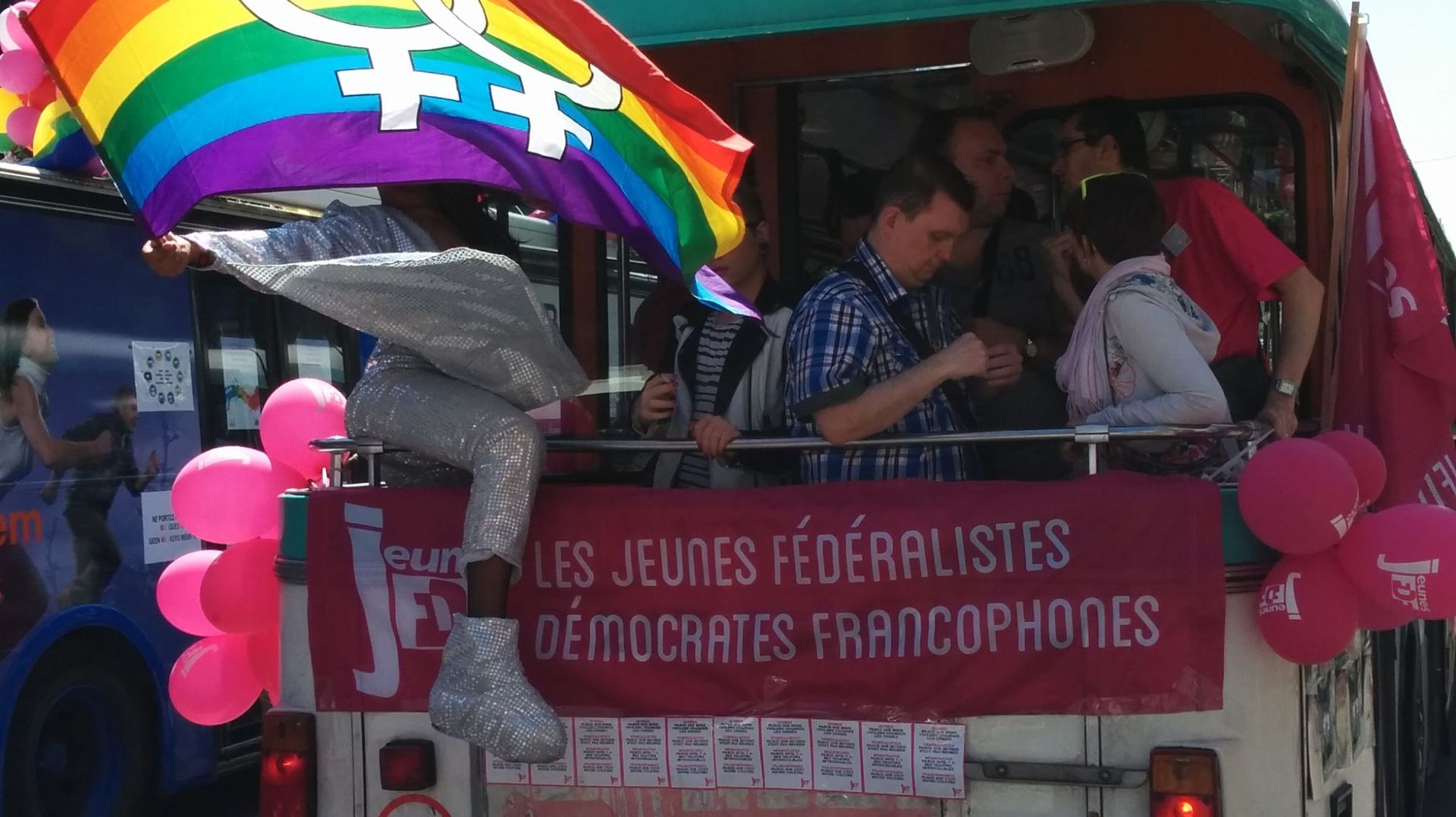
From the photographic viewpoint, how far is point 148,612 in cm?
749

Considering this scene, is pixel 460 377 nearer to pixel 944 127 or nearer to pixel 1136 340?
pixel 1136 340

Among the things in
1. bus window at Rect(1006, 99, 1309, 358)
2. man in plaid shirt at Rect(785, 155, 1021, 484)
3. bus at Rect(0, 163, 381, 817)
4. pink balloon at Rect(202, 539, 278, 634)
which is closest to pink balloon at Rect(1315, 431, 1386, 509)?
man in plaid shirt at Rect(785, 155, 1021, 484)

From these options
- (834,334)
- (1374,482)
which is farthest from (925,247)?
(1374,482)

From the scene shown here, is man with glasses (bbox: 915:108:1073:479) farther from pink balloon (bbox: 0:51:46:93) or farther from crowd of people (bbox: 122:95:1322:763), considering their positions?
pink balloon (bbox: 0:51:46:93)

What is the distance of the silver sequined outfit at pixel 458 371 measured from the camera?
3197 millimetres

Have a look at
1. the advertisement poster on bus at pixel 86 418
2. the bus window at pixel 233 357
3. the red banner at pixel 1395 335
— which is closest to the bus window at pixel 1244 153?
the red banner at pixel 1395 335

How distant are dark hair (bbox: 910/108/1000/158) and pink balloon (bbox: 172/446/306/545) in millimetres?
2155

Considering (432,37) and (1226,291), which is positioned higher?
(432,37)

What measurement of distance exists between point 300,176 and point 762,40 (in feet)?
7.65

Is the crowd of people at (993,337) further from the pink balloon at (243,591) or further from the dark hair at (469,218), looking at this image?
the pink balloon at (243,591)

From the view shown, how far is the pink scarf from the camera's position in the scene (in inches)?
144

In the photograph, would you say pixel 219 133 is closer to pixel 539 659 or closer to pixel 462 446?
pixel 462 446

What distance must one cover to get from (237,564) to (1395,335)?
9.70 ft

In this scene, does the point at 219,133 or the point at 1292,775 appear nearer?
the point at 1292,775
